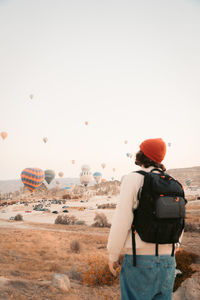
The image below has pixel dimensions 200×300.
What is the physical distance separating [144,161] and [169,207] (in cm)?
51

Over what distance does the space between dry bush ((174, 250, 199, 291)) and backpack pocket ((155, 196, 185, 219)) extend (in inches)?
173

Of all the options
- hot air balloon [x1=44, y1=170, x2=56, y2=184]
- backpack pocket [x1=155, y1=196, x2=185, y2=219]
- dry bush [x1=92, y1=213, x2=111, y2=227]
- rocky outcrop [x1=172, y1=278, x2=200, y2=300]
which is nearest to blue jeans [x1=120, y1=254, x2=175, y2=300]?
backpack pocket [x1=155, y1=196, x2=185, y2=219]

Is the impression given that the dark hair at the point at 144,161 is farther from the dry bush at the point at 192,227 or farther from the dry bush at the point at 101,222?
the dry bush at the point at 101,222

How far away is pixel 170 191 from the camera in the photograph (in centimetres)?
207

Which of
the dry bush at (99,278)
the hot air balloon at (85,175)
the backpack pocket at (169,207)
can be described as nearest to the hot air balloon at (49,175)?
the hot air balloon at (85,175)

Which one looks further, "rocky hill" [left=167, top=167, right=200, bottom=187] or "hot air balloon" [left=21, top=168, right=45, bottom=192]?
"rocky hill" [left=167, top=167, right=200, bottom=187]

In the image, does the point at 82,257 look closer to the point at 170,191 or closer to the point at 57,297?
the point at 57,297

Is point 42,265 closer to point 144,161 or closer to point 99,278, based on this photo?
point 99,278

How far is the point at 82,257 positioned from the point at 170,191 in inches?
352

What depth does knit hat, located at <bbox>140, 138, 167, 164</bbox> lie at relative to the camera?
2234 mm

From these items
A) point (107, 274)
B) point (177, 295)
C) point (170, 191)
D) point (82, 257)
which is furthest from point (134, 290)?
point (82, 257)

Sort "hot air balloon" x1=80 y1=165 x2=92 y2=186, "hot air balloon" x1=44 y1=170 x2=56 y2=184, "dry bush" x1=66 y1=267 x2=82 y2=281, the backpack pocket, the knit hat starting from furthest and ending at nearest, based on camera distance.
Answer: "hot air balloon" x1=80 y1=165 x2=92 y2=186
"hot air balloon" x1=44 y1=170 x2=56 y2=184
"dry bush" x1=66 y1=267 x2=82 y2=281
the knit hat
the backpack pocket

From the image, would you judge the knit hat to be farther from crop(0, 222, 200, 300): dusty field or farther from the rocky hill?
the rocky hill

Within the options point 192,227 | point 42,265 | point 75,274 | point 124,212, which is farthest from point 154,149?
point 192,227
